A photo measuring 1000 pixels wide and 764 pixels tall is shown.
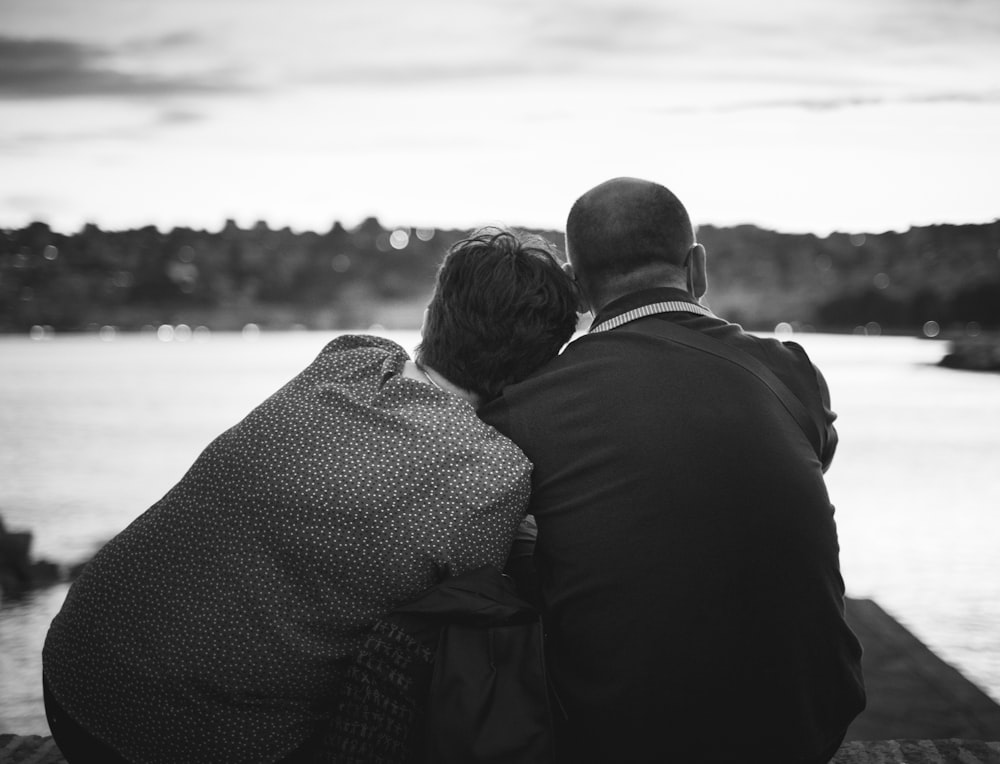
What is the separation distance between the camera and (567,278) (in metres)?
2.06

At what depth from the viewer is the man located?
1621 mm

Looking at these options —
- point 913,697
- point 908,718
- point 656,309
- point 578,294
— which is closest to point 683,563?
point 656,309

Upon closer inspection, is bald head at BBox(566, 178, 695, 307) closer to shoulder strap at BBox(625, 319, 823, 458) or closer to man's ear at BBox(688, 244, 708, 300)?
man's ear at BBox(688, 244, 708, 300)

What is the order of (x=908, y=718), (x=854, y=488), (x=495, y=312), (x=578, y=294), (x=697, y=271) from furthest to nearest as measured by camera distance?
(x=854, y=488)
(x=908, y=718)
(x=697, y=271)
(x=578, y=294)
(x=495, y=312)

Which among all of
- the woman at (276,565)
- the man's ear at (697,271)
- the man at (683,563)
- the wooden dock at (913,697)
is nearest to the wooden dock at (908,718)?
the wooden dock at (913,697)

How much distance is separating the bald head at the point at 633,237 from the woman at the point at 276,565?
1.98ft

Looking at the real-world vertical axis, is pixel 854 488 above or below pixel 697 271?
below

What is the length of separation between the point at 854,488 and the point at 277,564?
19249mm

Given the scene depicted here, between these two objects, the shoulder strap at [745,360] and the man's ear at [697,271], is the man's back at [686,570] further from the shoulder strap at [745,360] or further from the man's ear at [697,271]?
the man's ear at [697,271]

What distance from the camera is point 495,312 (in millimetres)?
1967

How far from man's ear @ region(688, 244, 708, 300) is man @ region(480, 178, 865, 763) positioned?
0.48 m

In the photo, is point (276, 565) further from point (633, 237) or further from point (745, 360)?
point (633, 237)

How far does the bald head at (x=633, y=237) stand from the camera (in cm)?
214

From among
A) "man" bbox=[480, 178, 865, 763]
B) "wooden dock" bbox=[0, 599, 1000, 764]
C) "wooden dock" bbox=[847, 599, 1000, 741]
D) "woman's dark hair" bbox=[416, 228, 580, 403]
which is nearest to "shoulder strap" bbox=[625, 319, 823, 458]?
"man" bbox=[480, 178, 865, 763]
